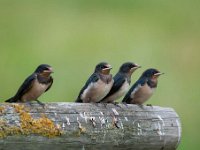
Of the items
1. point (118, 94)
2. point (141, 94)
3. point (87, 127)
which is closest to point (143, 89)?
point (141, 94)

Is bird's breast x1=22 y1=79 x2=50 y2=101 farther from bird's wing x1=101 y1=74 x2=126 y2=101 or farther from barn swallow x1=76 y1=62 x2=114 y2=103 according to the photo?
bird's wing x1=101 y1=74 x2=126 y2=101

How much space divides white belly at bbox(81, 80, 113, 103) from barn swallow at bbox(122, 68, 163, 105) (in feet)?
1.21

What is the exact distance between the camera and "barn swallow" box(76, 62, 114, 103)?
7410 mm

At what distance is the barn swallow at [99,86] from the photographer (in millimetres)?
7410

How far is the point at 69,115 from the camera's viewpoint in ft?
19.5

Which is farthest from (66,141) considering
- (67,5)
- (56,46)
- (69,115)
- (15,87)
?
(67,5)

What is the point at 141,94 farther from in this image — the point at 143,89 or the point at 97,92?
the point at 97,92

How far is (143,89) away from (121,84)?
0.76 feet

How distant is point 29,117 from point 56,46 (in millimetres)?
12427

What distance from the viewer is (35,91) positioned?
→ 23.7ft

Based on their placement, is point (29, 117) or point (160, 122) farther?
point (160, 122)

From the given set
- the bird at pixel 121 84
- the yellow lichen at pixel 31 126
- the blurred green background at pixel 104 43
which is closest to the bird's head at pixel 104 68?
the bird at pixel 121 84

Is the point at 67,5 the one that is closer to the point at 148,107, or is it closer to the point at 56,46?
the point at 56,46

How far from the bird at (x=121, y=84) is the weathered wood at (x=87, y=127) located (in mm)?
1046
